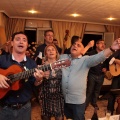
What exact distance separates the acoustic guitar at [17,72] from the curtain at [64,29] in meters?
6.43

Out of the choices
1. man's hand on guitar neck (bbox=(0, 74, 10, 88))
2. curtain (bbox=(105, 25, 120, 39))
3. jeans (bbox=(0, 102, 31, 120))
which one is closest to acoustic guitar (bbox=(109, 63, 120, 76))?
jeans (bbox=(0, 102, 31, 120))

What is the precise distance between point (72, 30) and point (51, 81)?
6.14 meters

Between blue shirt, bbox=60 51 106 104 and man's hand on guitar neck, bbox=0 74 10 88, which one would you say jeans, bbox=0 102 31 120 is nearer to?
man's hand on guitar neck, bbox=0 74 10 88

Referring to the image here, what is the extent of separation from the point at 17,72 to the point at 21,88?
153 mm

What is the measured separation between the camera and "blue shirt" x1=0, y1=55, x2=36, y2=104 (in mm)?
1802

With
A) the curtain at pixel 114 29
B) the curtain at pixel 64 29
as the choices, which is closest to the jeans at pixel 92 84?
the curtain at pixel 64 29

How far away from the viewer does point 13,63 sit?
1874 mm

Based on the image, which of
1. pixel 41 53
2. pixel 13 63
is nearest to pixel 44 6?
pixel 41 53

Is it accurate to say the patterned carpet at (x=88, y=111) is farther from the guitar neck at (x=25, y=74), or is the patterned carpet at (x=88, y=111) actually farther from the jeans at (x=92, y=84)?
the guitar neck at (x=25, y=74)

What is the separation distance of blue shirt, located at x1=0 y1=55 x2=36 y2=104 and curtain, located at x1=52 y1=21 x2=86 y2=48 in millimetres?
6345

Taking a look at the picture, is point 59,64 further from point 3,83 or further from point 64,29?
point 64,29

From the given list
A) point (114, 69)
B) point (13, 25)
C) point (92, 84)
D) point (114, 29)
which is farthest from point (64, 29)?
point (92, 84)

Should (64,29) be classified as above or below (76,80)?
above

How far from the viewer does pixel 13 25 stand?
780cm
